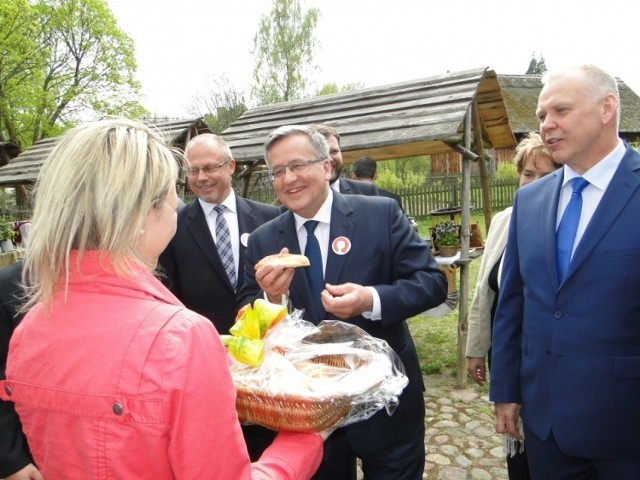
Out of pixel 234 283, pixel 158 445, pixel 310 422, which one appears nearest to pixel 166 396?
pixel 158 445

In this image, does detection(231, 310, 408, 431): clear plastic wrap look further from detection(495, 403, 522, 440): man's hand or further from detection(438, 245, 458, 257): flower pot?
detection(438, 245, 458, 257): flower pot

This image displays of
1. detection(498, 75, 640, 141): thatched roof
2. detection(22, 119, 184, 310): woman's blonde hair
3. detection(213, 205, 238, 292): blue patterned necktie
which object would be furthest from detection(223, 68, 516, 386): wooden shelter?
detection(498, 75, 640, 141): thatched roof

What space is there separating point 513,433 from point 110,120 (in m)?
2.42

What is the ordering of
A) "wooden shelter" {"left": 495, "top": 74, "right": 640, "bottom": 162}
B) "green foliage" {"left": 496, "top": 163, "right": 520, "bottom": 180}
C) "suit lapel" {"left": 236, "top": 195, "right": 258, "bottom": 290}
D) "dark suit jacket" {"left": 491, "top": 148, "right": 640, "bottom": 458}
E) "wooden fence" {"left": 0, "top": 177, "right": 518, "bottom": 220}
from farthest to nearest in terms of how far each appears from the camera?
"wooden shelter" {"left": 495, "top": 74, "right": 640, "bottom": 162} < "green foliage" {"left": 496, "top": 163, "right": 520, "bottom": 180} < "wooden fence" {"left": 0, "top": 177, "right": 518, "bottom": 220} < "suit lapel" {"left": 236, "top": 195, "right": 258, "bottom": 290} < "dark suit jacket" {"left": 491, "top": 148, "right": 640, "bottom": 458}

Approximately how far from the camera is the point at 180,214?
3691 mm

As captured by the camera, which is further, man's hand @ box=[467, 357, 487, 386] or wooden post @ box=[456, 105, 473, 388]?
wooden post @ box=[456, 105, 473, 388]

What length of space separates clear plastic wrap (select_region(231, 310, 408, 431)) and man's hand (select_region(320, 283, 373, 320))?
25 centimetres

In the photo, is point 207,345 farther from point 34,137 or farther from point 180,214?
point 34,137

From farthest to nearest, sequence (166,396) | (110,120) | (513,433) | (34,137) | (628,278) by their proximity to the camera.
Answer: (34,137) < (513,433) < (628,278) < (110,120) < (166,396)

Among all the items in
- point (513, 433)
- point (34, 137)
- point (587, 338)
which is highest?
point (34, 137)

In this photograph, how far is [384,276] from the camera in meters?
2.51

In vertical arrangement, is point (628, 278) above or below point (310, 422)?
above

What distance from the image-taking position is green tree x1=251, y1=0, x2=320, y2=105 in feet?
116

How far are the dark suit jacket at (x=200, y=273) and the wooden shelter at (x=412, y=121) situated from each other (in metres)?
2.52
